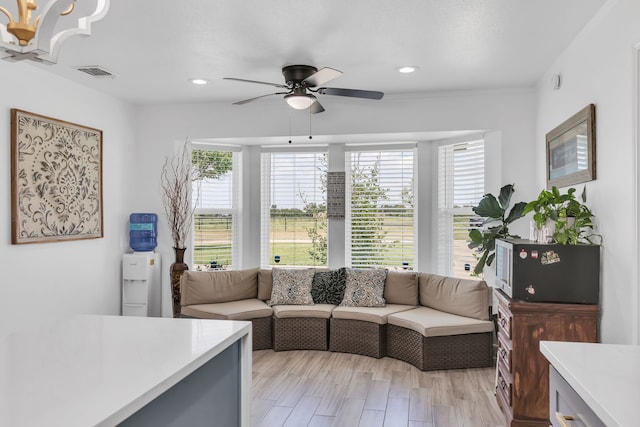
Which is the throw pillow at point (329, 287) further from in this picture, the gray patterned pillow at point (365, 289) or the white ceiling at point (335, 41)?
the white ceiling at point (335, 41)

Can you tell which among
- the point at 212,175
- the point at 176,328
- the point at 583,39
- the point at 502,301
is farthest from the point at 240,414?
the point at 212,175

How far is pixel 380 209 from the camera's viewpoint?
5523mm

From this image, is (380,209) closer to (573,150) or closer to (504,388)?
(573,150)

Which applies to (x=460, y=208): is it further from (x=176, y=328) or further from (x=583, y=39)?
(x=176, y=328)

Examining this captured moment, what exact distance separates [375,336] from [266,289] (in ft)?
4.60

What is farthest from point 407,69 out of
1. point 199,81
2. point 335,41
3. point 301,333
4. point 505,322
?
point 301,333

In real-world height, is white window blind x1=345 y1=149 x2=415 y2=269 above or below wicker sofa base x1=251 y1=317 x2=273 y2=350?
above

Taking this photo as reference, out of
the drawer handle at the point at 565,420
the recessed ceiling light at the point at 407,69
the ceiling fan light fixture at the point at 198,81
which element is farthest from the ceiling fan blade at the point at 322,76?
the drawer handle at the point at 565,420

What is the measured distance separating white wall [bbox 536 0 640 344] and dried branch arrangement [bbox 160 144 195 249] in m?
3.90

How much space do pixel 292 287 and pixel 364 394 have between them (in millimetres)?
1717

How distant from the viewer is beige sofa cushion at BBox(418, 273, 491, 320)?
4430 mm

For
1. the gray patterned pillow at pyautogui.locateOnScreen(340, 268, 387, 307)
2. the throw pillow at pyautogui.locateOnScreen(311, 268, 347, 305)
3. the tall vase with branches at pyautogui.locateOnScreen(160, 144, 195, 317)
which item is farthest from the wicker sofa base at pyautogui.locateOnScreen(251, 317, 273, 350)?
the tall vase with branches at pyautogui.locateOnScreen(160, 144, 195, 317)

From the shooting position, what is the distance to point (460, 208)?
16.8ft

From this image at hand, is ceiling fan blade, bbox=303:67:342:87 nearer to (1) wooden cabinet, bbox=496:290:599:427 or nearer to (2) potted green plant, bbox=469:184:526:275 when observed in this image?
(2) potted green plant, bbox=469:184:526:275
